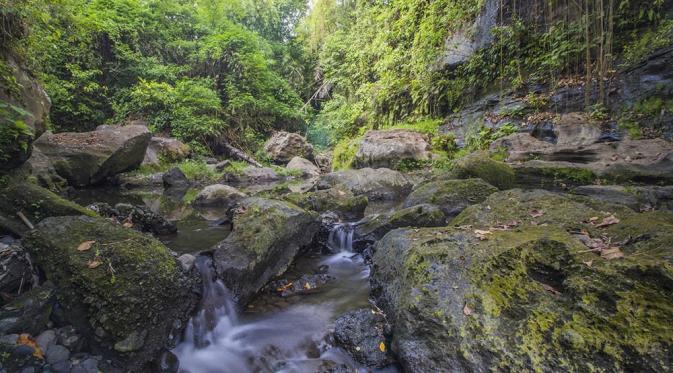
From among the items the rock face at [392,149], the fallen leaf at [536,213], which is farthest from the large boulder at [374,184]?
the fallen leaf at [536,213]

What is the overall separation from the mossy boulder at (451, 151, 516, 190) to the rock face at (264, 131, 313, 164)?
12.9 meters

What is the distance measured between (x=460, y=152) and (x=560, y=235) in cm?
800

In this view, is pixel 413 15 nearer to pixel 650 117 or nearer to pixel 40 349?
pixel 650 117

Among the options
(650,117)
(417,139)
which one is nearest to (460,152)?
(417,139)

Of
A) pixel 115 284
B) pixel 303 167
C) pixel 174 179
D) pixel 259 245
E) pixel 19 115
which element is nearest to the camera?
pixel 115 284

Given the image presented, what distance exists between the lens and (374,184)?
8.91 metres

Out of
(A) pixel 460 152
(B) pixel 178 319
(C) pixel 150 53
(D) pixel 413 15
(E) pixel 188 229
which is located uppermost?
(C) pixel 150 53

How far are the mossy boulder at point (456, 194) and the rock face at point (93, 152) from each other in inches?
368

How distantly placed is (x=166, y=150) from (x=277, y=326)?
1389 cm

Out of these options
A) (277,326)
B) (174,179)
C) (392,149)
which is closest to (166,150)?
(174,179)

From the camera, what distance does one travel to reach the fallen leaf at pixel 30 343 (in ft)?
7.32

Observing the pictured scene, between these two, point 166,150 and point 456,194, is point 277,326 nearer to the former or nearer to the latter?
point 456,194

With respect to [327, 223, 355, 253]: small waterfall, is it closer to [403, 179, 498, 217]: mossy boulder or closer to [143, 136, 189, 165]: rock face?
[403, 179, 498, 217]: mossy boulder

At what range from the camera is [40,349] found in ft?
7.50
